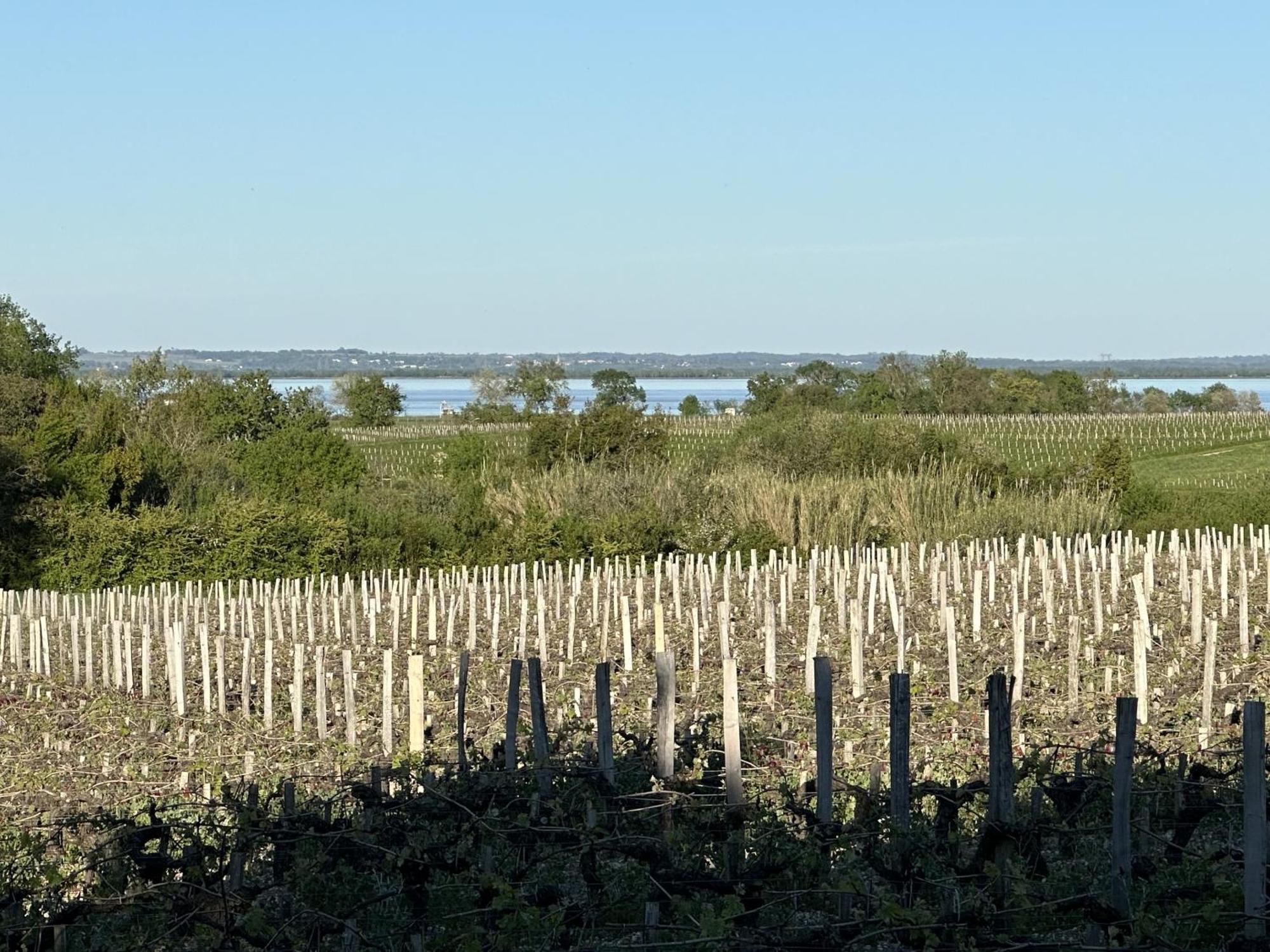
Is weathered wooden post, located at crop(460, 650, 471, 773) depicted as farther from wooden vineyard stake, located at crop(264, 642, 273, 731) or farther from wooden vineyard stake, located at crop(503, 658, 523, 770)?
wooden vineyard stake, located at crop(264, 642, 273, 731)

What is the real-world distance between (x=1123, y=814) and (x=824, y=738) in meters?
1.45

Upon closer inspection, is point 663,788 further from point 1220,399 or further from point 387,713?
point 1220,399

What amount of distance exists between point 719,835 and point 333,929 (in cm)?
191

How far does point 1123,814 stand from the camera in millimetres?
6000

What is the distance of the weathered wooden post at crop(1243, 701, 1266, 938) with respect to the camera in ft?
18.3

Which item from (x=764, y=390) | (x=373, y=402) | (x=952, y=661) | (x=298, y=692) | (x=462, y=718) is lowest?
(x=298, y=692)

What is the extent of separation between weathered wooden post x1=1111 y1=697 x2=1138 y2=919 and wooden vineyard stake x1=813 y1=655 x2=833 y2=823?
1.29 metres

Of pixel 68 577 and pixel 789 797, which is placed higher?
pixel 789 797

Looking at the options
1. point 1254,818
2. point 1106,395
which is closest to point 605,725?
point 1254,818

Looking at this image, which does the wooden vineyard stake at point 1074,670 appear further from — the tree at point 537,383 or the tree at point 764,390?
the tree at point 537,383

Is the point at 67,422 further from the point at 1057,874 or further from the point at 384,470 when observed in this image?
the point at 1057,874

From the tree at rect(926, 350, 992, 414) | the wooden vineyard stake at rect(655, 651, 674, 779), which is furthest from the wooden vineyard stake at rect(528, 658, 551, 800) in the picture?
the tree at rect(926, 350, 992, 414)

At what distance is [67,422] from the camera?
4359cm

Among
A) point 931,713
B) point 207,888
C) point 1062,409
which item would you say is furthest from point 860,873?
point 1062,409
